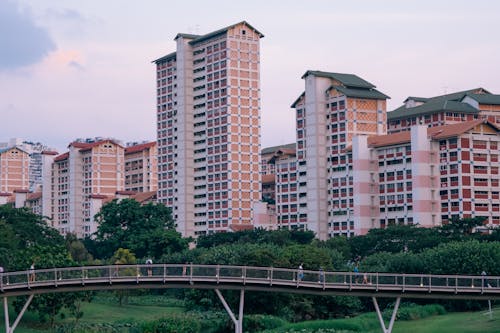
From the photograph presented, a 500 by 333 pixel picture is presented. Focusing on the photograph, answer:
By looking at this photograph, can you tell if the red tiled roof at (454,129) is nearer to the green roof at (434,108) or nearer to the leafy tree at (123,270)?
the green roof at (434,108)

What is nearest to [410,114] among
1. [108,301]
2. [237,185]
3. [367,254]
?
[237,185]

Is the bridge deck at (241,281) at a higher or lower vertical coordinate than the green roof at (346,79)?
lower

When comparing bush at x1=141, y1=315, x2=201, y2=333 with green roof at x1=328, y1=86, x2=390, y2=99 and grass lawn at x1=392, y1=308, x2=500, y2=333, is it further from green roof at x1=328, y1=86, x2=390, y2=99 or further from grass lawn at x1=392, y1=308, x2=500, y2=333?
green roof at x1=328, y1=86, x2=390, y2=99

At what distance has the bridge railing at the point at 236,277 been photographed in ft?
210

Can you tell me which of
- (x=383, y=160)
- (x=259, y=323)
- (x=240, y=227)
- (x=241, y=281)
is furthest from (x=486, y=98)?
(x=241, y=281)

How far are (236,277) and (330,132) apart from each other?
96838 mm

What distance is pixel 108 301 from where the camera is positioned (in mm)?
116000

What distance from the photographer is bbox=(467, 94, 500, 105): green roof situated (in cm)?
17300

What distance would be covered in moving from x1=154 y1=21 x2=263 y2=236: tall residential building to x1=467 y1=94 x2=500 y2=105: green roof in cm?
3722

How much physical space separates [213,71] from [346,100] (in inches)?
1228

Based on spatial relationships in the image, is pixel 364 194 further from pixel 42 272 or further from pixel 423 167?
pixel 42 272

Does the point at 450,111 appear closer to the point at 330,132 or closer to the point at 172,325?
the point at 330,132

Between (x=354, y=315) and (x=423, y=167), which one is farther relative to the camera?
(x=423, y=167)

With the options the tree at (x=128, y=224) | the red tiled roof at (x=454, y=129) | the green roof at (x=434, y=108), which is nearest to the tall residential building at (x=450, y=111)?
the green roof at (x=434, y=108)
